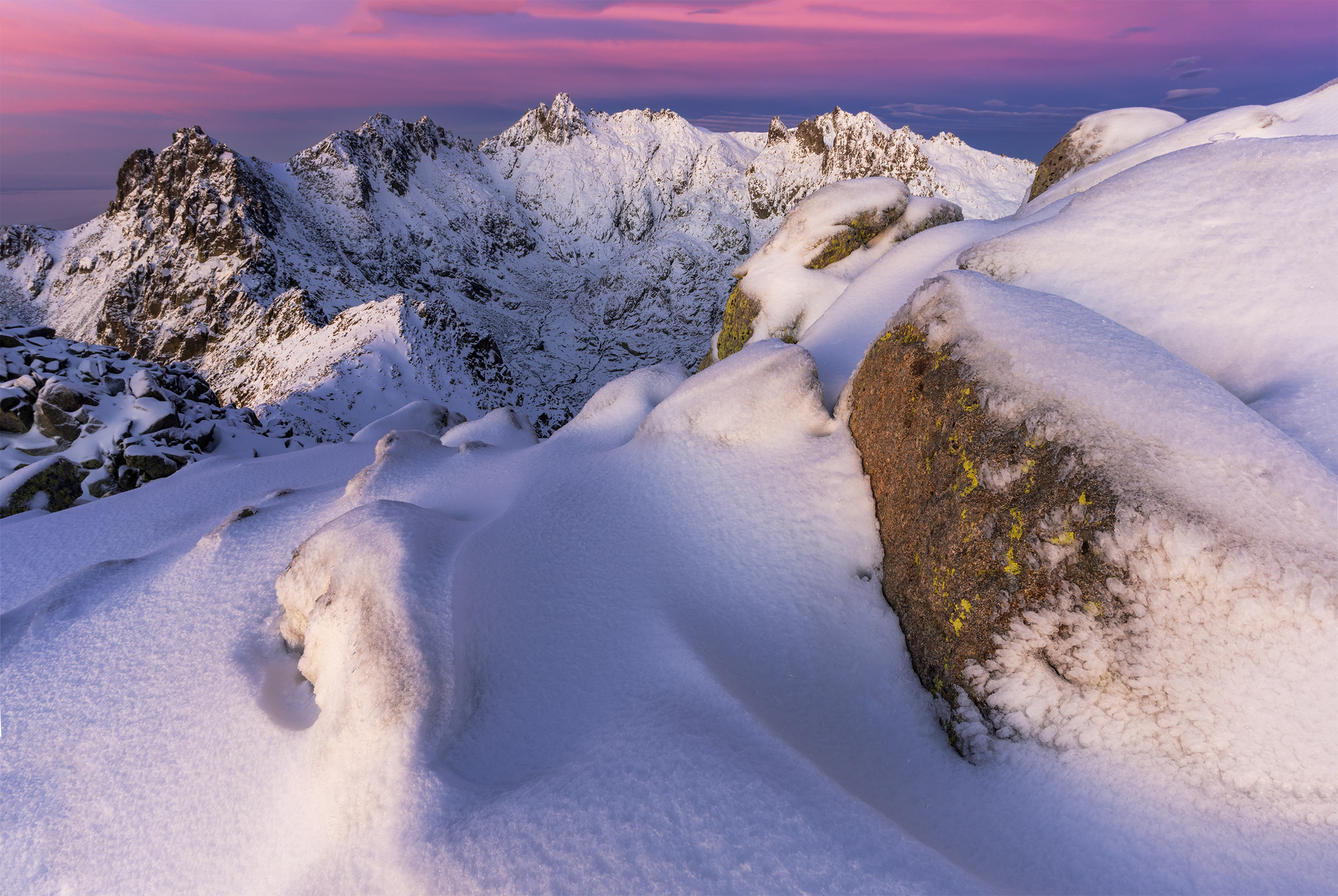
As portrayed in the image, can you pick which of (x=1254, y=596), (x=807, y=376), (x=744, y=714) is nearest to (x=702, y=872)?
(x=744, y=714)

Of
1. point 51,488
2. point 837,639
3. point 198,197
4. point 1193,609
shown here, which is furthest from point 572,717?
point 198,197

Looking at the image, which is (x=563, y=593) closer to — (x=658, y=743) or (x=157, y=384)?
(x=658, y=743)

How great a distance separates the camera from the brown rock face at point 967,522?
5574 mm

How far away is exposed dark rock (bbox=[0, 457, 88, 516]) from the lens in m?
16.3

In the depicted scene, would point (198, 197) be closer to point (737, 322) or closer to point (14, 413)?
point (14, 413)

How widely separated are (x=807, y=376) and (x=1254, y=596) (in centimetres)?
622

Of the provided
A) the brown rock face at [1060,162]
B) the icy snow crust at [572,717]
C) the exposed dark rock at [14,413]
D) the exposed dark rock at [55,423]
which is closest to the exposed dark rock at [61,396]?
the exposed dark rock at [55,423]

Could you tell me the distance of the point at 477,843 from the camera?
4.62m

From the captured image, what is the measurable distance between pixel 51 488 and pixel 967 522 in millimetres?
23946

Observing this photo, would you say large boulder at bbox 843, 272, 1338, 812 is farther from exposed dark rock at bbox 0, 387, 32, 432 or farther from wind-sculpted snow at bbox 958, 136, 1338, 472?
exposed dark rock at bbox 0, 387, 32, 432

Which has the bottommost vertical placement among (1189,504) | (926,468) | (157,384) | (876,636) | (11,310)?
(11,310)

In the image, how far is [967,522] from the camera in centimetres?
641

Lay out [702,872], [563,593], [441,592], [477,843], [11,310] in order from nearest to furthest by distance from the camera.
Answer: [702,872], [477,843], [441,592], [563,593], [11,310]

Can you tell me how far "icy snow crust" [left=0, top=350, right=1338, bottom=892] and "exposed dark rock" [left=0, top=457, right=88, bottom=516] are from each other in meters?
9.02
